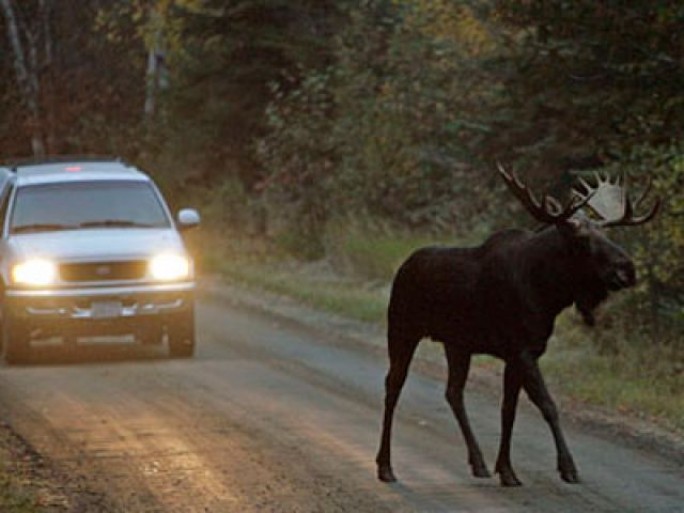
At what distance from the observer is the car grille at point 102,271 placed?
2006 centimetres

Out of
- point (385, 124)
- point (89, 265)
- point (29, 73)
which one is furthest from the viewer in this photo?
point (29, 73)

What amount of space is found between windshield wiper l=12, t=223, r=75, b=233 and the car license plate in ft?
3.46

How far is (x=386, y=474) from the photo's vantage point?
1280 centimetres

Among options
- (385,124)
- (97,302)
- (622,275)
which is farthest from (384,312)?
(622,275)

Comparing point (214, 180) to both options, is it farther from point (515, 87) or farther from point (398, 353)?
point (398, 353)

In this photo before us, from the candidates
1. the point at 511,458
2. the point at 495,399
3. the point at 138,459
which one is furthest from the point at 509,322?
the point at 495,399

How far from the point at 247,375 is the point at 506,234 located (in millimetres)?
6207

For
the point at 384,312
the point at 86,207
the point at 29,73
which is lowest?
the point at 384,312

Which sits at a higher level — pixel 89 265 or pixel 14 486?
pixel 89 265

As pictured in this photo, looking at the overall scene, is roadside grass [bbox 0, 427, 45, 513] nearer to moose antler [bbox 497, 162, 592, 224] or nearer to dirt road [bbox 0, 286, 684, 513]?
dirt road [bbox 0, 286, 684, 513]

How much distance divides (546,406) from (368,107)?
19296 millimetres

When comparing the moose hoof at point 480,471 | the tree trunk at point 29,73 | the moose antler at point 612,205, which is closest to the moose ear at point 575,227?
the moose antler at point 612,205

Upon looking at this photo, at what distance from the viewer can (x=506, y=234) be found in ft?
42.4

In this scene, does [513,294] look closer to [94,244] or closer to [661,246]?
[661,246]
